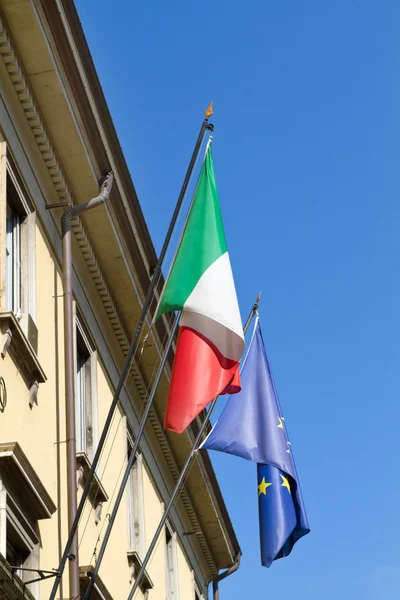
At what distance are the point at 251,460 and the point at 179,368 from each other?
278 centimetres

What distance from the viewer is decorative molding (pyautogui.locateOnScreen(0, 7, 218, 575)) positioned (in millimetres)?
11930

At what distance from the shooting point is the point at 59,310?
13.2 meters

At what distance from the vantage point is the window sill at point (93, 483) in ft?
42.2

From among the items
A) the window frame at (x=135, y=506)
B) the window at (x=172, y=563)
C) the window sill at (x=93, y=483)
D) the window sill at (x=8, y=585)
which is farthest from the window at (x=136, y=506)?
the window sill at (x=8, y=585)

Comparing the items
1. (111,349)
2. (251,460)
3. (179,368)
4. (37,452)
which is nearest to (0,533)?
(37,452)

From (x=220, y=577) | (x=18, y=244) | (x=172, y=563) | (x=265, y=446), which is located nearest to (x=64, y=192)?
(x=18, y=244)

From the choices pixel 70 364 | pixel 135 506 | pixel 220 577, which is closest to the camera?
pixel 70 364

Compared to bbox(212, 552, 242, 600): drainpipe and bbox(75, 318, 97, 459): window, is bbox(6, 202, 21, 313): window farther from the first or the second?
bbox(212, 552, 242, 600): drainpipe

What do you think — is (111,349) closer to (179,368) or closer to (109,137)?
(109,137)

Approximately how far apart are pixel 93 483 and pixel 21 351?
2.97 meters

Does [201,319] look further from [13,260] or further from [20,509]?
[20,509]

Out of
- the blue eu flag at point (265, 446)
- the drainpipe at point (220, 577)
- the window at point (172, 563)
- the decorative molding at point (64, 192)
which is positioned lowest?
the blue eu flag at point (265, 446)

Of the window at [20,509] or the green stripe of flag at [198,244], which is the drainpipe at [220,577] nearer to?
the green stripe of flag at [198,244]

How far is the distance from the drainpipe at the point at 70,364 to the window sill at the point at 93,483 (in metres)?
0.62
